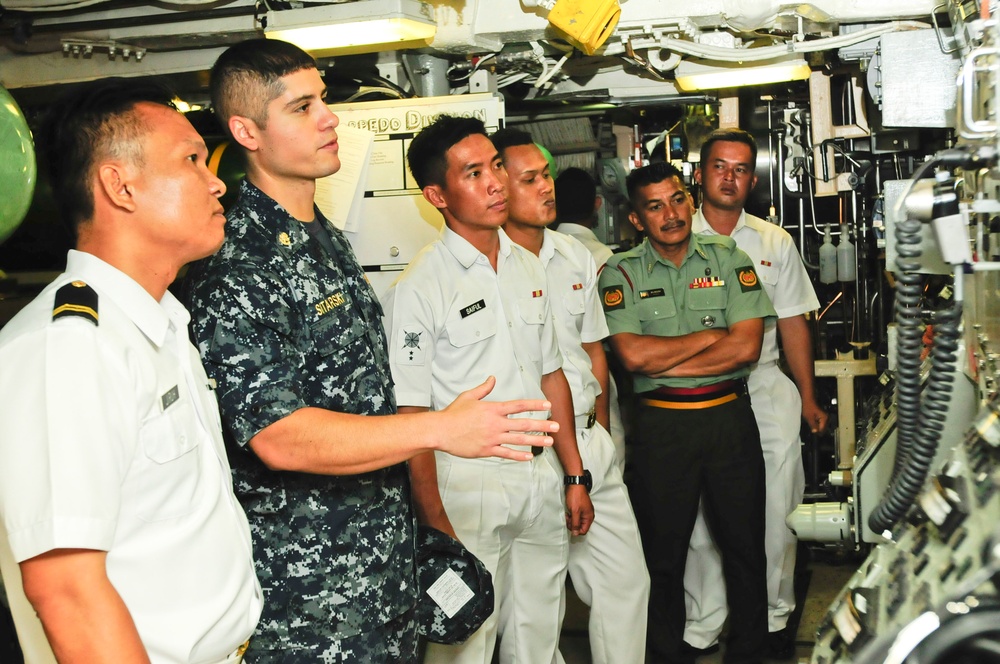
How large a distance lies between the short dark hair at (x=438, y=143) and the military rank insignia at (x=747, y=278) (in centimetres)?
114

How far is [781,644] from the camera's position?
3.92 metres

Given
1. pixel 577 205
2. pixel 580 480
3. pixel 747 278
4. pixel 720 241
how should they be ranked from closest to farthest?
pixel 580 480
pixel 747 278
pixel 720 241
pixel 577 205

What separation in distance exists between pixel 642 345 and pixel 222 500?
2.25 m

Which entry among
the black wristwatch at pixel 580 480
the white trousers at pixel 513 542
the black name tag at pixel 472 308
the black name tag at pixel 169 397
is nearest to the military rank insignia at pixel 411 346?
the black name tag at pixel 472 308

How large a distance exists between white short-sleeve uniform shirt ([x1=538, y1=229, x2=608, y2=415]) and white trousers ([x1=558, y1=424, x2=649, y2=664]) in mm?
174

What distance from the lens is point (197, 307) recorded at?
1.98m

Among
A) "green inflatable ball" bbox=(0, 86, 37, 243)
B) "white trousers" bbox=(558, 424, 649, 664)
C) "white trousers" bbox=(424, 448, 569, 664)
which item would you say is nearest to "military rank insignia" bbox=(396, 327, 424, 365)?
"white trousers" bbox=(424, 448, 569, 664)

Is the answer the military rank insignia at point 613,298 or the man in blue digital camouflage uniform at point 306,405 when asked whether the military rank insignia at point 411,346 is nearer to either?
the man in blue digital camouflage uniform at point 306,405

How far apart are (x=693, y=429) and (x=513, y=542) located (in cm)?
86

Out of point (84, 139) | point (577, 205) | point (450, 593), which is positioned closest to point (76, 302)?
point (84, 139)

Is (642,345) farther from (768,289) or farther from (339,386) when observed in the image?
(339,386)

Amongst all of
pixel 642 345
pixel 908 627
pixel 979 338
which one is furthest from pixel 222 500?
pixel 642 345

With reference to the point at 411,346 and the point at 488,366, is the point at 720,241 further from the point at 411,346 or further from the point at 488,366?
the point at 411,346

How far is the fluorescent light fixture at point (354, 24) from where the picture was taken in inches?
134
